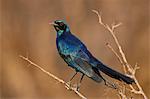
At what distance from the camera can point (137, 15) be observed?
11.8 meters

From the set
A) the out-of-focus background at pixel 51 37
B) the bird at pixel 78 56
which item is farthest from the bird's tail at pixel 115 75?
the out-of-focus background at pixel 51 37

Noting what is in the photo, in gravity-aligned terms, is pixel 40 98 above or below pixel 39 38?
below

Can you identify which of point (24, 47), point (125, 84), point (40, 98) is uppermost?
point (125, 84)

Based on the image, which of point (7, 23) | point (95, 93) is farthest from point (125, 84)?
point (7, 23)

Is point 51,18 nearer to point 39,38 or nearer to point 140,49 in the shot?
point 39,38

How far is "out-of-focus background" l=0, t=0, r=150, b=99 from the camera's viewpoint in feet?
37.6

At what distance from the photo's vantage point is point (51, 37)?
38.2 ft

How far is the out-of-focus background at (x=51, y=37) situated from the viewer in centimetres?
1145

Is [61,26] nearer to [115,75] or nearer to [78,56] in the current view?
[78,56]

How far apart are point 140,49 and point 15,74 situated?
1.97 m

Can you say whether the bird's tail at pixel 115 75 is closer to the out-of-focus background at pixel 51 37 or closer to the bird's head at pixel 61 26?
the bird's head at pixel 61 26

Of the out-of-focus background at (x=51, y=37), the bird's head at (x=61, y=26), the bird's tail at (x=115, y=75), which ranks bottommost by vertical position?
the out-of-focus background at (x=51, y=37)

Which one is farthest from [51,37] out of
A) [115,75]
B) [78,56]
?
[115,75]

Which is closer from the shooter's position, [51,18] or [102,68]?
[102,68]
